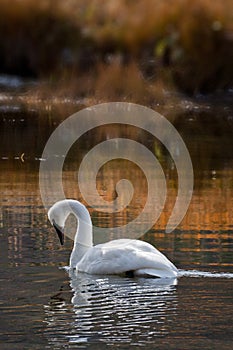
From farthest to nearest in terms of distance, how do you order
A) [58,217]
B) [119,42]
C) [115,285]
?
[119,42], [58,217], [115,285]

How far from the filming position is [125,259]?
11062 millimetres

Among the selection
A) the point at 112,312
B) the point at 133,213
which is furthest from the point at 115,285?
the point at 133,213

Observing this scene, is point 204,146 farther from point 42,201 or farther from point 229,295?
point 229,295

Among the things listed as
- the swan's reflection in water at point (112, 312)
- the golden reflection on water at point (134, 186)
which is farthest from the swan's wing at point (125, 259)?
the golden reflection on water at point (134, 186)

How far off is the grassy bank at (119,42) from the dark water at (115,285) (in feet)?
34.1

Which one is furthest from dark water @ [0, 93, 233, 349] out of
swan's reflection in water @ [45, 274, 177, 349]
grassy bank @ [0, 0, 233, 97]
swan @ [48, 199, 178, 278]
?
grassy bank @ [0, 0, 233, 97]

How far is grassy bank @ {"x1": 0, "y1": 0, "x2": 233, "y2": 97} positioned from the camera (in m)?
26.9

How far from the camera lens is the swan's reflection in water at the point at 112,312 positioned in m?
8.79

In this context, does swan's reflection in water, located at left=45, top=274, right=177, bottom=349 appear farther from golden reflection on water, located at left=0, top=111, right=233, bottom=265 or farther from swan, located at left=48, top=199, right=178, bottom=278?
golden reflection on water, located at left=0, top=111, right=233, bottom=265

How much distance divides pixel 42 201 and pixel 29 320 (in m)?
5.07

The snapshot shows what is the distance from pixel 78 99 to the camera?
25.9 meters

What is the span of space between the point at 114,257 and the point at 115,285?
0.52 metres

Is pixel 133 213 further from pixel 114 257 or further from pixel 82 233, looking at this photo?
pixel 114 257

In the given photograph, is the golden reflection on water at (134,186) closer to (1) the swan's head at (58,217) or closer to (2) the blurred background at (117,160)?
(2) the blurred background at (117,160)
